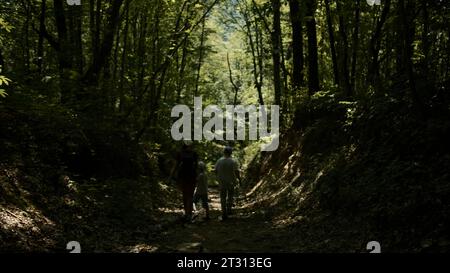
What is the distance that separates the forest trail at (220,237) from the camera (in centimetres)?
873

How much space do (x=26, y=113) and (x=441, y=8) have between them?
34.3 feet

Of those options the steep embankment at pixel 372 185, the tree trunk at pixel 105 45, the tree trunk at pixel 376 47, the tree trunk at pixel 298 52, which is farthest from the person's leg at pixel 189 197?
the tree trunk at pixel 298 52

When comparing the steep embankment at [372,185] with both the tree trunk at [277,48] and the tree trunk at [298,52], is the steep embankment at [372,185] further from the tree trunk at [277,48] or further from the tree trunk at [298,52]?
the tree trunk at [277,48]

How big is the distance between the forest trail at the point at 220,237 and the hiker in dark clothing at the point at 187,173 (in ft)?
2.13

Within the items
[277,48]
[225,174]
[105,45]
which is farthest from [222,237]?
[277,48]

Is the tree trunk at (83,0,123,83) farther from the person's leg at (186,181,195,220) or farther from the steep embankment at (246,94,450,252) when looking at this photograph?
the steep embankment at (246,94,450,252)

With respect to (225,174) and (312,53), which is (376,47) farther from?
(225,174)

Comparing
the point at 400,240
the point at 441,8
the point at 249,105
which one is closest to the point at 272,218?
Result: the point at 400,240

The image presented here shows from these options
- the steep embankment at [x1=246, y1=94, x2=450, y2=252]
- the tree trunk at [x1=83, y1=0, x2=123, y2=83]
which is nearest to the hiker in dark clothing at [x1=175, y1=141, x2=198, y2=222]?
the steep embankment at [x1=246, y1=94, x2=450, y2=252]

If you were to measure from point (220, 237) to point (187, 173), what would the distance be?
8.66ft

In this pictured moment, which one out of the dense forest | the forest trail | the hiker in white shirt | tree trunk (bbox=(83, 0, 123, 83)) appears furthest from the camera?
tree trunk (bbox=(83, 0, 123, 83))

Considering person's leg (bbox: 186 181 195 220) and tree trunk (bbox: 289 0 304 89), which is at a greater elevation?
tree trunk (bbox: 289 0 304 89)

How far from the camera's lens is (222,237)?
997 centimetres

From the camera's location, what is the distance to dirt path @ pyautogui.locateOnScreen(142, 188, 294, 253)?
878 cm
